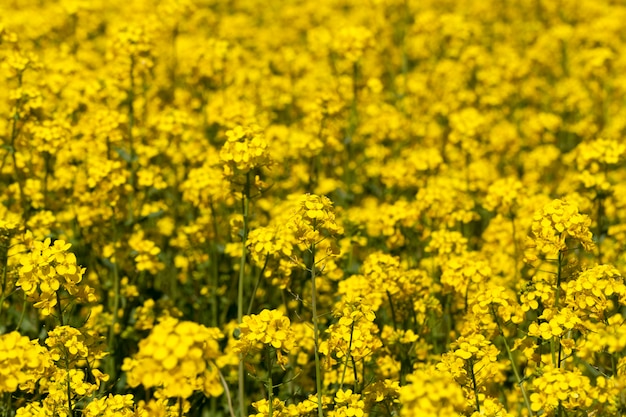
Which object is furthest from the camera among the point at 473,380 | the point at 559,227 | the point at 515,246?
the point at 515,246

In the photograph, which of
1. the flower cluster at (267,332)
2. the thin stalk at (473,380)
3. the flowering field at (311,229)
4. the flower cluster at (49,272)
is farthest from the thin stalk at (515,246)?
the flower cluster at (49,272)

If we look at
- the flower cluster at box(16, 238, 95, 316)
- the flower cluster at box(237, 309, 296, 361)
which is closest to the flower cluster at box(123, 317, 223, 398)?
the flower cluster at box(237, 309, 296, 361)

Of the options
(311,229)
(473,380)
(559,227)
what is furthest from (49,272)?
(559,227)

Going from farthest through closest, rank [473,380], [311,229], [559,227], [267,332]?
1. [559,227]
2. [311,229]
3. [473,380]
4. [267,332]

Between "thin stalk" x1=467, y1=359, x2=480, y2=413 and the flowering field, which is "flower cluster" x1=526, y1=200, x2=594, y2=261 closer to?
the flowering field

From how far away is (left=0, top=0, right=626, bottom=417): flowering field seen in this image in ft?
12.5

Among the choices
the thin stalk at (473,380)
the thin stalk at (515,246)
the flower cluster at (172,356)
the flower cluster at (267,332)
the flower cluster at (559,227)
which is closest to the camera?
the flower cluster at (172,356)

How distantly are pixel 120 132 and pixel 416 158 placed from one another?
8.23 feet

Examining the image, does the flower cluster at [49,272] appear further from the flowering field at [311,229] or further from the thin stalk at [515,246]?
the thin stalk at [515,246]

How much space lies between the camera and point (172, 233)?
673 centimetres

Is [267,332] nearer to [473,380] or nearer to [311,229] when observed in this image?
[311,229]

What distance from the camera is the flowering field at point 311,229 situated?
380 cm

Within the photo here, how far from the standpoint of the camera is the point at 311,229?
3.89m

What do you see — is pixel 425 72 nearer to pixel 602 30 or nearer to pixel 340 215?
pixel 602 30
